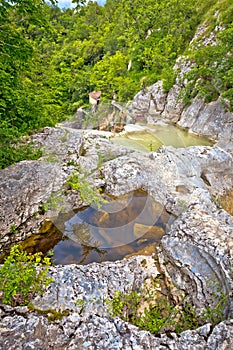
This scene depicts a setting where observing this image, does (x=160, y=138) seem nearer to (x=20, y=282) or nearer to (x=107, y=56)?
Answer: (x=20, y=282)

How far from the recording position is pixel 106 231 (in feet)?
24.3

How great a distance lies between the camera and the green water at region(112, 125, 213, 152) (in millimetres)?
17234

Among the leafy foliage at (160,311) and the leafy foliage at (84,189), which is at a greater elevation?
the leafy foliage at (84,189)

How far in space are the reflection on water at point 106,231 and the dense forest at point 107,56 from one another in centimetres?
292

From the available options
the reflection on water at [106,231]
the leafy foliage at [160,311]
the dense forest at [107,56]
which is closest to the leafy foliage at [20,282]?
the leafy foliage at [160,311]

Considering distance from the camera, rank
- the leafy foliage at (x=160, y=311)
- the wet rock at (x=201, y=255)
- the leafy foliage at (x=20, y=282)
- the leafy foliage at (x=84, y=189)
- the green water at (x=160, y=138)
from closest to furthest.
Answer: the leafy foliage at (x=20, y=282) < the leafy foliage at (x=160, y=311) < the wet rock at (x=201, y=255) < the leafy foliage at (x=84, y=189) < the green water at (x=160, y=138)

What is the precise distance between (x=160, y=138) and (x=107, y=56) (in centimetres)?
2727

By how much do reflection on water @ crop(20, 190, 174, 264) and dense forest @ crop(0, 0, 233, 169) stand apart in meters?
2.92

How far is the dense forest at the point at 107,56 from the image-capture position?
22.8ft

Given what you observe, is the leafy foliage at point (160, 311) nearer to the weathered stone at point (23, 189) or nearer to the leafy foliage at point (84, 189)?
the weathered stone at point (23, 189)

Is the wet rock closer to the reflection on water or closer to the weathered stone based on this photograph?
the reflection on water

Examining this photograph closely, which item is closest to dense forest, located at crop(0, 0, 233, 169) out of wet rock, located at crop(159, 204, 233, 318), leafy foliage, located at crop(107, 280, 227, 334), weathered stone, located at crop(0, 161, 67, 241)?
weathered stone, located at crop(0, 161, 67, 241)

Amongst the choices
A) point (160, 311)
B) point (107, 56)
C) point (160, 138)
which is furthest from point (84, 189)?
point (107, 56)

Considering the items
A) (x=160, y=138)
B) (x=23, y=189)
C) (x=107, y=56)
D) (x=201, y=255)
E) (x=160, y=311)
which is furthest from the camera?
(x=107, y=56)
